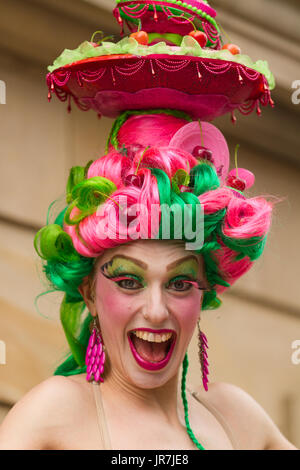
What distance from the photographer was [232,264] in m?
2.43

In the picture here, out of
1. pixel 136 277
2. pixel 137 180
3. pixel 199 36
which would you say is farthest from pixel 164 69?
pixel 136 277

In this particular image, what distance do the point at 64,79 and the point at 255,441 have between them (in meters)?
1.09

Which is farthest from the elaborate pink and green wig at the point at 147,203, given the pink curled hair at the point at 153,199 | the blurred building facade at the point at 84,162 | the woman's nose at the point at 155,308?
the blurred building facade at the point at 84,162

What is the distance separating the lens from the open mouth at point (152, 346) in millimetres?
2246

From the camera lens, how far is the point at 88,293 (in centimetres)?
242

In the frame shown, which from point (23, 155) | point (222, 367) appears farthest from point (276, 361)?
point (23, 155)

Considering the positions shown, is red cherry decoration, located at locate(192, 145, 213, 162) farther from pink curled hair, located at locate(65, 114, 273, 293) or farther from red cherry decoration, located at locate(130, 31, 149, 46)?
red cherry decoration, located at locate(130, 31, 149, 46)

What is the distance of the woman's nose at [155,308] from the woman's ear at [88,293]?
0.71 feet

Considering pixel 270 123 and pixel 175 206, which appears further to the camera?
pixel 270 123

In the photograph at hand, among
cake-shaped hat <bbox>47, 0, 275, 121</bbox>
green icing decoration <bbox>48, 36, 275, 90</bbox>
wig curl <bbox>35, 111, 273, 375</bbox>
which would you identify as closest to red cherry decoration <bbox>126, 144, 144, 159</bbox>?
wig curl <bbox>35, 111, 273, 375</bbox>

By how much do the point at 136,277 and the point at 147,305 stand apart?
8cm

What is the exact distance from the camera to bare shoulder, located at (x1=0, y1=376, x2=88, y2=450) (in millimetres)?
2170

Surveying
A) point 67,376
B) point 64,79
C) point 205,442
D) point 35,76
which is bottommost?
point 205,442

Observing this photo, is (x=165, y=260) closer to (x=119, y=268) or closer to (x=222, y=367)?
(x=119, y=268)
